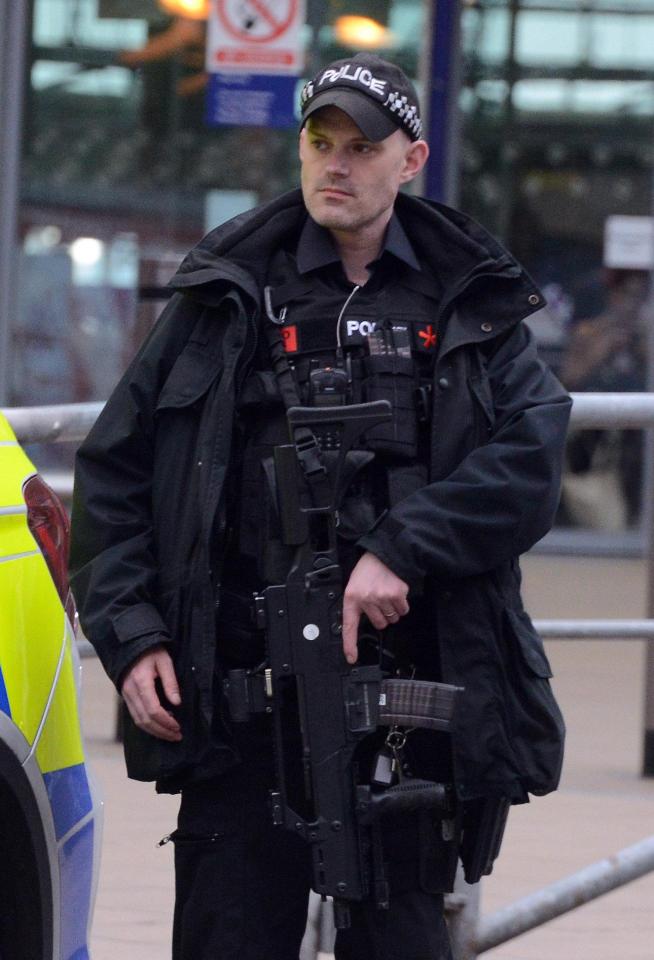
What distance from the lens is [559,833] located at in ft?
17.7

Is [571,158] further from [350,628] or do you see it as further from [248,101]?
[350,628]

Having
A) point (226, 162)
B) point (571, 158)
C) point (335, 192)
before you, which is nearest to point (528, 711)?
point (335, 192)

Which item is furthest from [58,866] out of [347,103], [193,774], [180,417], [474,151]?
[474,151]

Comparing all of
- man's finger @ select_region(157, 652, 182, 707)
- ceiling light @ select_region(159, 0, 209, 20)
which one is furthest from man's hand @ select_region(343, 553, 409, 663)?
ceiling light @ select_region(159, 0, 209, 20)

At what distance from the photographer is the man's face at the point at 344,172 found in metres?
2.88

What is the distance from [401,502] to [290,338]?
299mm

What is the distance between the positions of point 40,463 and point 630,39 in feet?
15.5

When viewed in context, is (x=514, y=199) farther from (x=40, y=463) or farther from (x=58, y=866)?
(x=58, y=866)

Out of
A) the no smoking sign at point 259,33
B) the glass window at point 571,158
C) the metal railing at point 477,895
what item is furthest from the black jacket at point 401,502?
the glass window at point 571,158

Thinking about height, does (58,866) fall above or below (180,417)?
below

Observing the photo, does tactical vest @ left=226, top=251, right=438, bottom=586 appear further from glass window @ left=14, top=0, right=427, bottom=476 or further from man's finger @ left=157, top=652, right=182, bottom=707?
glass window @ left=14, top=0, right=427, bottom=476

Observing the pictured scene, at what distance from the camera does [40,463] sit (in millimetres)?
8578

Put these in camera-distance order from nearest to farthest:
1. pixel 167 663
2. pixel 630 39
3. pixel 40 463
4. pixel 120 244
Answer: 1. pixel 167 663
2. pixel 40 463
3. pixel 120 244
4. pixel 630 39

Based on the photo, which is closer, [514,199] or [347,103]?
[347,103]
